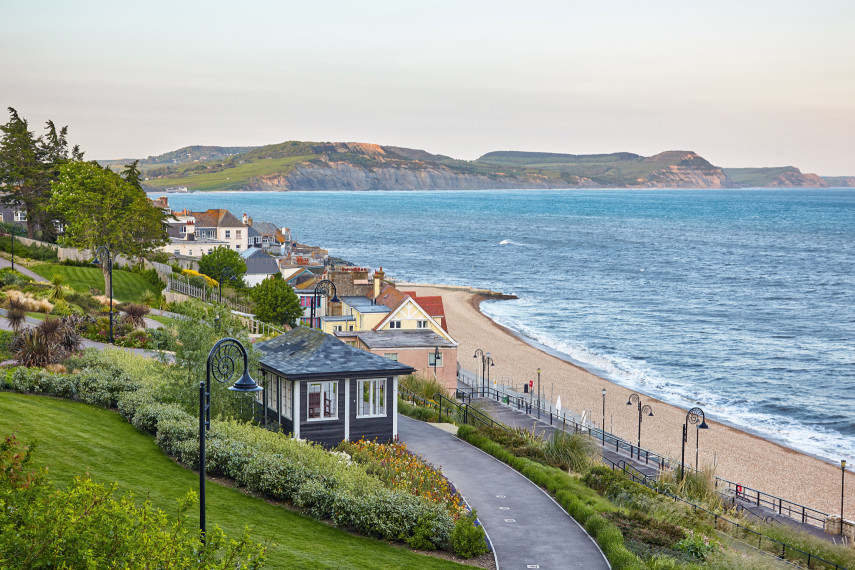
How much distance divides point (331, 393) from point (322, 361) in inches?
44.3

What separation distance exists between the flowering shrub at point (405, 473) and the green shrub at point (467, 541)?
937 mm

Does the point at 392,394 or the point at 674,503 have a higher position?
the point at 392,394

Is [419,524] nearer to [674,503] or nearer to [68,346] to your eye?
[674,503]

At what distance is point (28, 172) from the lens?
211ft

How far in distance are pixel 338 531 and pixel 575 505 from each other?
683 centimetres

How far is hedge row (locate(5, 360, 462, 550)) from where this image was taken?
18.7m

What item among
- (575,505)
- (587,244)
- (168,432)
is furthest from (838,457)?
(587,244)

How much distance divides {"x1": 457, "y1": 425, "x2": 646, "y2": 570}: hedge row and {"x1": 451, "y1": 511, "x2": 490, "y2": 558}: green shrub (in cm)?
308

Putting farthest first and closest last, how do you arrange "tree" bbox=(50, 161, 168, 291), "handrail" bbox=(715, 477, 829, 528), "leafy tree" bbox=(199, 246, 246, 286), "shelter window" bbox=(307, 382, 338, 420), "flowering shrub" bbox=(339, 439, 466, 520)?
"leafy tree" bbox=(199, 246, 246, 286) < "tree" bbox=(50, 161, 168, 291) < "handrail" bbox=(715, 477, 829, 528) < "shelter window" bbox=(307, 382, 338, 420) < "flowering shrub" bbox=(339, 439, 466, 520)

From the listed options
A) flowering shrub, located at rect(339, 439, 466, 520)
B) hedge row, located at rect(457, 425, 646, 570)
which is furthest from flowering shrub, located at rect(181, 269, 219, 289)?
flowering shrub, located at rect(339, 439, 466, 520)

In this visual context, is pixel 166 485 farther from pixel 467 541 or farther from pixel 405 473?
pixel 467 541

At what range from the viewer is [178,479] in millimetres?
19828

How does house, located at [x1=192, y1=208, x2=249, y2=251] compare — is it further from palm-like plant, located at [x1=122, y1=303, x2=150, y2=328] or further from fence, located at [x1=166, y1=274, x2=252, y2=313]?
palm-like plant, located at [x1=122, y1=303, x2=150, y2=328]

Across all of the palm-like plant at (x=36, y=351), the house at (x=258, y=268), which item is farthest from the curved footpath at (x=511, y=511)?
the house at (x=258, y=268)
